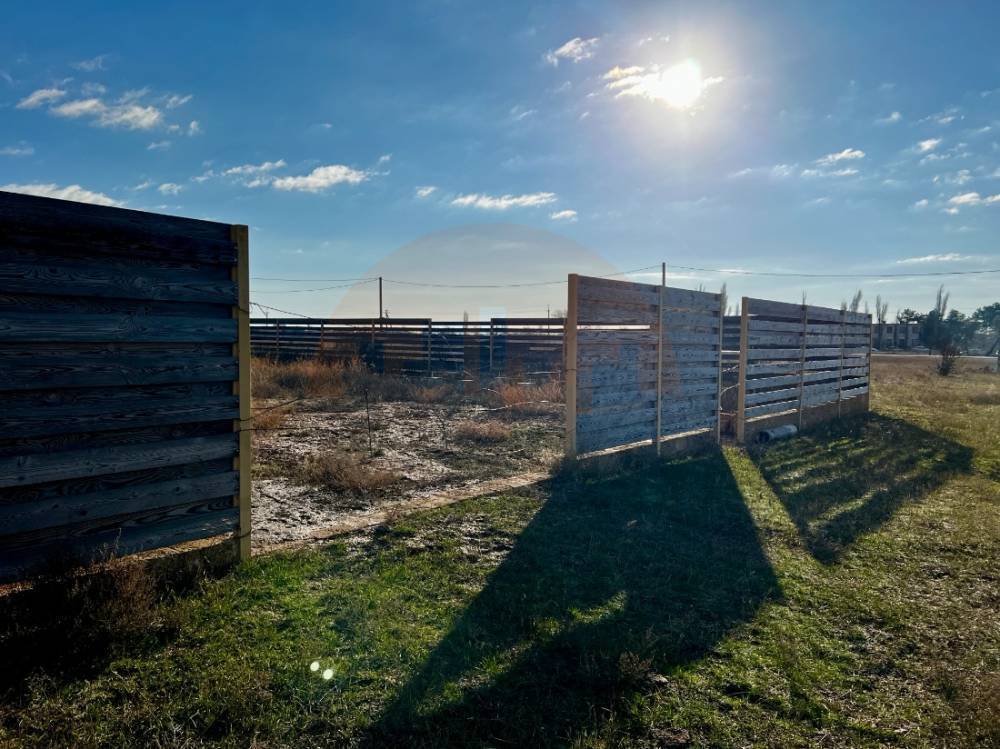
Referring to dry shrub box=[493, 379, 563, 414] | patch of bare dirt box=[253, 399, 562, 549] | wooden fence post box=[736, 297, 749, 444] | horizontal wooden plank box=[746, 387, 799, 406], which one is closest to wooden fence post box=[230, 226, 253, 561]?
patch of bare dirt box=[253, 399, 562, 549]

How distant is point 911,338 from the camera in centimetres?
4453

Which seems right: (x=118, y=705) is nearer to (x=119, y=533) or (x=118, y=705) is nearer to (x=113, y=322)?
(x=119, y=533)

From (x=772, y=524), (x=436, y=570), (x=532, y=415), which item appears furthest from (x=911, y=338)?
(x=436, y=570)

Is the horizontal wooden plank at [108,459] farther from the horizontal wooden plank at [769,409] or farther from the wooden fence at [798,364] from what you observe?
the horizontal wooden plank at [769,409]

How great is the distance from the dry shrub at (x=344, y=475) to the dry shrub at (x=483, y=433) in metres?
2.28

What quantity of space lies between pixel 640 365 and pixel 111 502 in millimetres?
5857

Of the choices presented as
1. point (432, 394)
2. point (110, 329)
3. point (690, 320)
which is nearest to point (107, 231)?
point (110, 329)

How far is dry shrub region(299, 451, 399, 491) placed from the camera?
593cm

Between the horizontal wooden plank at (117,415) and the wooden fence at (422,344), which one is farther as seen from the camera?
the wooden fence at (422,344)

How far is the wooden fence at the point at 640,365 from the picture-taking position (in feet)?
21.7

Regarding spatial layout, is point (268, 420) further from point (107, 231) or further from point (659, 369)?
point (107, 231)

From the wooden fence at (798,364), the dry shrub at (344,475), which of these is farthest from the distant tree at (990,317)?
the dry shrub at (344,475)

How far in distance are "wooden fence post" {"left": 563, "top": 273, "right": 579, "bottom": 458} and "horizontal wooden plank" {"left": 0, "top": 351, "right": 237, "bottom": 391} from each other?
12.0ft

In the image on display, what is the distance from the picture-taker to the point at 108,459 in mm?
3252
